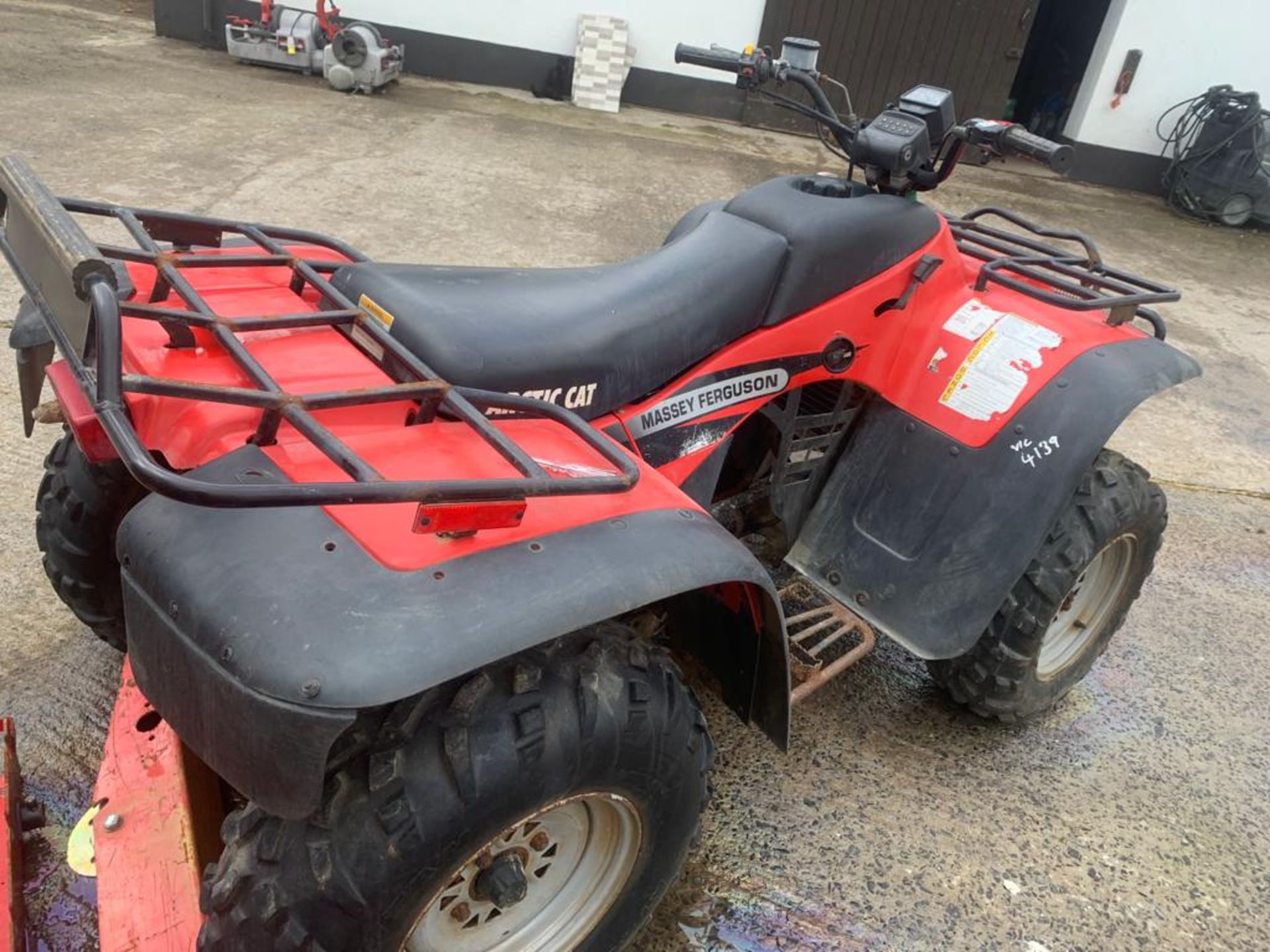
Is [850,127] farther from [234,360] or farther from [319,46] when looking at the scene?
[319,46]

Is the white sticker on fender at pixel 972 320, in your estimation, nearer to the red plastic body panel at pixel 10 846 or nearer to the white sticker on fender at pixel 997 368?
the white sticker on fender at pixel 997 368

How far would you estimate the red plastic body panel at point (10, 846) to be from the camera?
167 cm

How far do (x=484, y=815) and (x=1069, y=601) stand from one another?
80.2 inches

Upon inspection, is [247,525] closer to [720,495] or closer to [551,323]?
[551,323]

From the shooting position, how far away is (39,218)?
4.78 ft

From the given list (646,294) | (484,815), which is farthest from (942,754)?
(484,815)

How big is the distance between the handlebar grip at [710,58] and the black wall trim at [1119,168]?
839 cm

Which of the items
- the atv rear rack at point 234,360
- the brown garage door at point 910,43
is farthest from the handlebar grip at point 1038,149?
the brown garage door at point 910,43

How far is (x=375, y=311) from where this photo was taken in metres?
1.84

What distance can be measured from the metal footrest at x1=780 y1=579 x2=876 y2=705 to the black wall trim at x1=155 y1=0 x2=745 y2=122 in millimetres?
8063

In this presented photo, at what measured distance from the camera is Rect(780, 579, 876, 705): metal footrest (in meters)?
2.52

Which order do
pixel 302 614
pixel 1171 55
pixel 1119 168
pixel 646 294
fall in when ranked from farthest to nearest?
pixel 1119 168, pixel 1171 55, pixel 646 294, pixel 302 614

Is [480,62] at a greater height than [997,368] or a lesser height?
lesser

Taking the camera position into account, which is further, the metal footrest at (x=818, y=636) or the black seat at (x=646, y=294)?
the metal footrest at (x=818, y=636)
